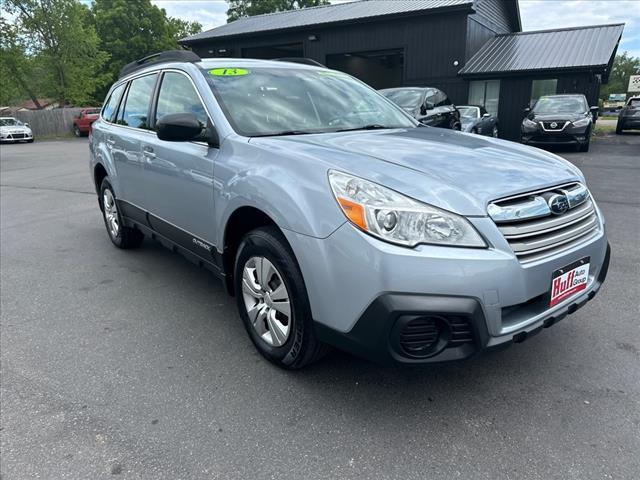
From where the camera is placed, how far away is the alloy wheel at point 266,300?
250cm

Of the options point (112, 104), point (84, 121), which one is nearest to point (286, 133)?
point (112, 104)

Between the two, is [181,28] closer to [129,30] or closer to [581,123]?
Answer: [129,30]

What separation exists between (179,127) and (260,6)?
5142 centimetres

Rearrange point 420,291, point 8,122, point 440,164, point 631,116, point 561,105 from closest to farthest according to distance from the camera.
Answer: point 420,291 < point 440,164 < point 561,105 < point 631,116 < point 8,122

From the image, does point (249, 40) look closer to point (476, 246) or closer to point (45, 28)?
point (45, 28)

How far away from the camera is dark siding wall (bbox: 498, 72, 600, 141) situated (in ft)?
55.4

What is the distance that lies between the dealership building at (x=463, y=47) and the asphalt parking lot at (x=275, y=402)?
1597 cm

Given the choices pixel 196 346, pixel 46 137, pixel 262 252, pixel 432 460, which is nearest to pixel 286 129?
pixel 262 252

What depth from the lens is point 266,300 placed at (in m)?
2.63

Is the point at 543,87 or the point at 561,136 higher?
the point at 543,87

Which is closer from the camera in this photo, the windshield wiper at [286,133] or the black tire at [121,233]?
the windshield wiper at [286,133]

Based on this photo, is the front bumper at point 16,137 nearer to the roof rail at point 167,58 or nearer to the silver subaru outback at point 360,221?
the roof rail at point 167,58

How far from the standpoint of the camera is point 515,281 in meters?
2.02

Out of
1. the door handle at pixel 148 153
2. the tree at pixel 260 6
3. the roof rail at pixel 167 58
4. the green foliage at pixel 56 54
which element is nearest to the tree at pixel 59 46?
the green foliage at pixel 56 54
